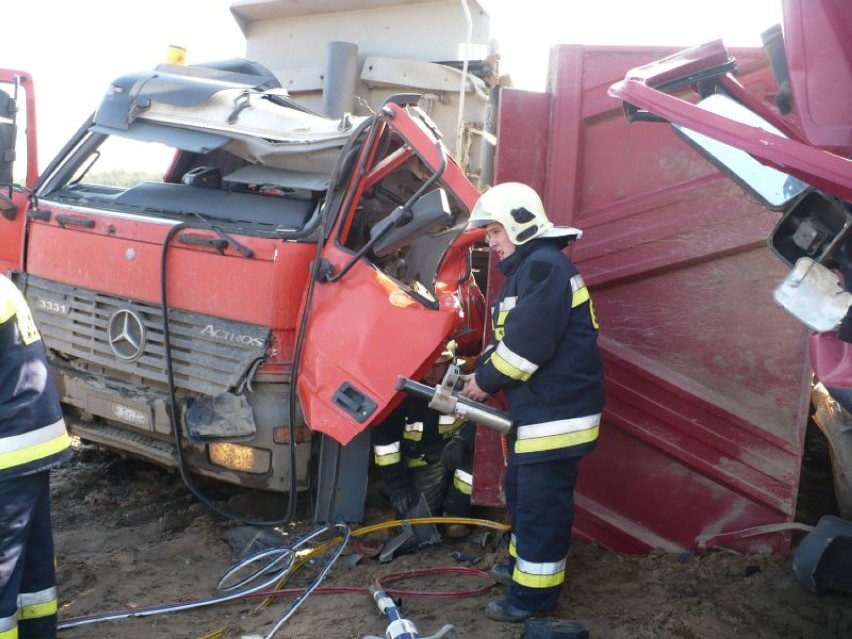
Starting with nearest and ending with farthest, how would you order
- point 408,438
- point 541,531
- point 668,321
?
point 541,531 < point 668,321 < point 408,438

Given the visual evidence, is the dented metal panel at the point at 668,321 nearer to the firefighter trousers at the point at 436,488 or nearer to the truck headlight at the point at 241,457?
the firefighter trousers at the point at 436,488

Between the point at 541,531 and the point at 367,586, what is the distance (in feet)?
2.79

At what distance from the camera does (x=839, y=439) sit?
11.1 feet

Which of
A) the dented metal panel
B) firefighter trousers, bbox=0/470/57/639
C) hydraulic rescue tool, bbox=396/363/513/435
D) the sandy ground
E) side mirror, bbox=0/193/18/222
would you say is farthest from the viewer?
side mirror, bbox=0/193/18/222

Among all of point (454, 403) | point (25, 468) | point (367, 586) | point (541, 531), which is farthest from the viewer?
point (367, 586)

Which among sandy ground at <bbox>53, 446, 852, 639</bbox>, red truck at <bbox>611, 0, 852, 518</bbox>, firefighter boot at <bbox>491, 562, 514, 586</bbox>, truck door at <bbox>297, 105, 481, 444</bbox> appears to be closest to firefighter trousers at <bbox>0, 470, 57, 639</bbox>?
sandy ground at <bbox>53, 446, 852, 639</bbox>

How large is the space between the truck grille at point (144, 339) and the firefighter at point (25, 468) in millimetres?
1035

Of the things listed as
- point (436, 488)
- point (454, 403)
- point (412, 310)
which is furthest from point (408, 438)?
point (454, 403)

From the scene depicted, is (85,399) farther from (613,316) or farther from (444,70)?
(444,70)

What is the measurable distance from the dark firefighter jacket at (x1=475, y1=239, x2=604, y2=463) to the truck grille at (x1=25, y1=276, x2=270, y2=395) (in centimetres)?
119

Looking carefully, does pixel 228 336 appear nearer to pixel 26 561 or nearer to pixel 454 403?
pixel 454 403

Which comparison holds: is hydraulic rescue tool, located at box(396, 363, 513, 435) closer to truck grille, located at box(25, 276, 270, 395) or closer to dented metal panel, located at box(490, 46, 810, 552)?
dented metal panel, located at box(490, 46, 810, 552)

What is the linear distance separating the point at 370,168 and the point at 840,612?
2.64 meters

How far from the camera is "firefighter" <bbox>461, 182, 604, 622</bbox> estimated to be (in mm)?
3209
